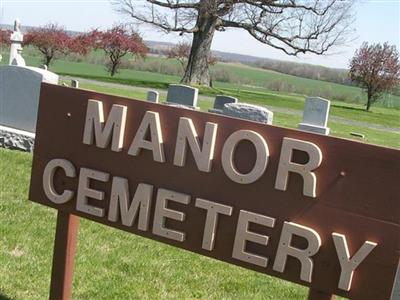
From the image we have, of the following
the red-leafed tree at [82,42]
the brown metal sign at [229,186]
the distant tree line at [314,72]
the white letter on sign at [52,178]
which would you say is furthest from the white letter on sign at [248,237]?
the distant tree line at [314,72]

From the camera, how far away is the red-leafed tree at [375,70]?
139ft

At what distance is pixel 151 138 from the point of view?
2.79 meters

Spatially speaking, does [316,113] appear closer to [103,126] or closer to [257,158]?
[103,126]

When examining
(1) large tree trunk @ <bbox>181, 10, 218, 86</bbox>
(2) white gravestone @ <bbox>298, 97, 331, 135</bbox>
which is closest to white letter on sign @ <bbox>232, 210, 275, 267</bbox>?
(2) white gravestone @ <bbox>298, 97, 331, 135</bbox>

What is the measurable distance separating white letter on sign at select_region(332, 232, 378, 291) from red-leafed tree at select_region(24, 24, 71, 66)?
145ft

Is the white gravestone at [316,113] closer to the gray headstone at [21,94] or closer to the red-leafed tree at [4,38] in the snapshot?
the gray headstone at [21,94]

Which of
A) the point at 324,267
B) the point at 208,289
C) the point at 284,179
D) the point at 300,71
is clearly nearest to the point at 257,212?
the point at 284,179

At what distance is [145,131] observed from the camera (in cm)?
280

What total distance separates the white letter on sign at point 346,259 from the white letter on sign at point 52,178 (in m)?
1.47

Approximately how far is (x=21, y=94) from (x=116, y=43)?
40.0m

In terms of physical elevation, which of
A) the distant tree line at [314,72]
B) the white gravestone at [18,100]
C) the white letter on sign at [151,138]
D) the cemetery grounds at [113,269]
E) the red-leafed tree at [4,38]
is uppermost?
the distant tree line at [314,72]

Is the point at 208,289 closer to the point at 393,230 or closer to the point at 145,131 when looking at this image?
the point at 145,131

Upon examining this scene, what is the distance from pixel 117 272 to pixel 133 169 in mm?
1473

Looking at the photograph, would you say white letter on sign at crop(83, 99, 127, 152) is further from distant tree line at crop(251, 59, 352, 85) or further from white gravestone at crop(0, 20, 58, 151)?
distant tree line at crop(251, 59, 352, 85)
